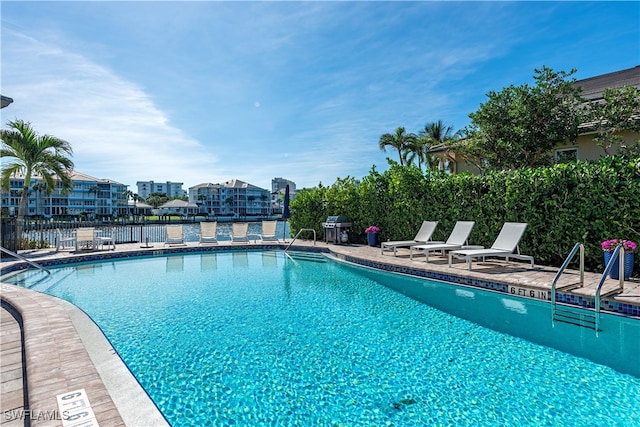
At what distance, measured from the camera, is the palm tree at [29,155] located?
12711 mm

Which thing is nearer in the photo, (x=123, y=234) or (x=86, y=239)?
(x=86, y=239)

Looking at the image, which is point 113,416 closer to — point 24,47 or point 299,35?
point 24,47

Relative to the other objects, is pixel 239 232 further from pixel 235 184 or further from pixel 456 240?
pixel 235 184

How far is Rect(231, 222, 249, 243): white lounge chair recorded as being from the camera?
15700 millimetres

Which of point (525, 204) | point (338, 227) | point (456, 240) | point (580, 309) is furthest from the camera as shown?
point (338, 227)

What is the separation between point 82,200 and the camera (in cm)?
Result: 8400

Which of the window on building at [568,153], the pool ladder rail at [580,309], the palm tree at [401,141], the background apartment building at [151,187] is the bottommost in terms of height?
the pool ladder rail at [580,309]

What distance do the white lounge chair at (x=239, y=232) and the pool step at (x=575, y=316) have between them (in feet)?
39.8

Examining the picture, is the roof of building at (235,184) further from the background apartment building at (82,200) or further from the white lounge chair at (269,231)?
the white lounge chair at (269,231)

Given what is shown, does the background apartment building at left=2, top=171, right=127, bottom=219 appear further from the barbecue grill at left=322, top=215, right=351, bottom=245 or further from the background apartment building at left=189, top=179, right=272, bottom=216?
the barbecue grill at left=322, top=215, right=351, bottom=245

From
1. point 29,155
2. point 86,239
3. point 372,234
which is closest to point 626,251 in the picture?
point 372,234

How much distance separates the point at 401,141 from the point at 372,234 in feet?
68.6

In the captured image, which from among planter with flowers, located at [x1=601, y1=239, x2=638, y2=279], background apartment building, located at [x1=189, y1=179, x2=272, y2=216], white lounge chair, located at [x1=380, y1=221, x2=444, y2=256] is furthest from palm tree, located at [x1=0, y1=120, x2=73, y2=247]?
background apartment building, located at [x1=189, y1=179, x2=272, y2=216]

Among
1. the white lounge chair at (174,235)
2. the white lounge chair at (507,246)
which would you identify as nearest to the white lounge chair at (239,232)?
the white lounge chair at (174,235)
